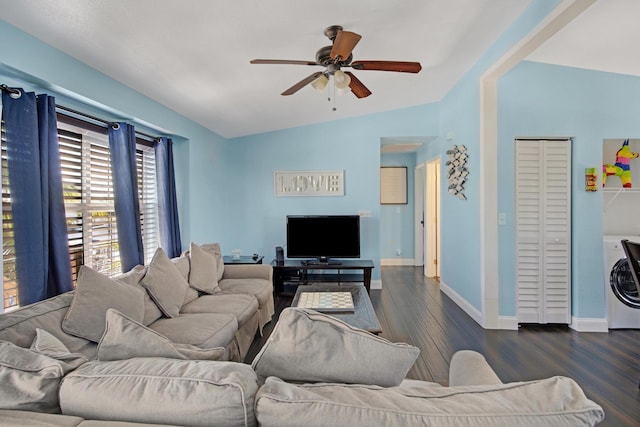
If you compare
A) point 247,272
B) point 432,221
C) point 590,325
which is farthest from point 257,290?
point 432,221

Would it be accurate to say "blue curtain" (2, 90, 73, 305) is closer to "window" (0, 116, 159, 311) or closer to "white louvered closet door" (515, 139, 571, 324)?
"window" (0, 116, 159, 311)

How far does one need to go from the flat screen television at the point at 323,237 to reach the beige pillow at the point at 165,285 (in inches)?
83.8

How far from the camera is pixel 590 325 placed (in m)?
3.30

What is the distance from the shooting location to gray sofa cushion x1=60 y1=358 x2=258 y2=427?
0.81m

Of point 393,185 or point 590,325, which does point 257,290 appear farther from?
point 393,185

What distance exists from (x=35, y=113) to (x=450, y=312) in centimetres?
426

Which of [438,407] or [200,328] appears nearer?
[438,407]

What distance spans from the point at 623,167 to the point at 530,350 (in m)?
2.35

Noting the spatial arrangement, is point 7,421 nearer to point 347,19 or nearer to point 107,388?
point 107,388

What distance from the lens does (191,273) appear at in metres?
3.12

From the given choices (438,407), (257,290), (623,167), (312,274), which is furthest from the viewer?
(312,274)

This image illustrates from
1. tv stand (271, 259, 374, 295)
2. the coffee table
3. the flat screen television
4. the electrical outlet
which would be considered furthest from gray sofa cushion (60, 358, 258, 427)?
the flat screen television

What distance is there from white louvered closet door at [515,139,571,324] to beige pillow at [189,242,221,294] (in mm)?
3142

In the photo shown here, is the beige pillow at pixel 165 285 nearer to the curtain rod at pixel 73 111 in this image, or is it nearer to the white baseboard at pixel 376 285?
the curtain rod at pixel 73 111
